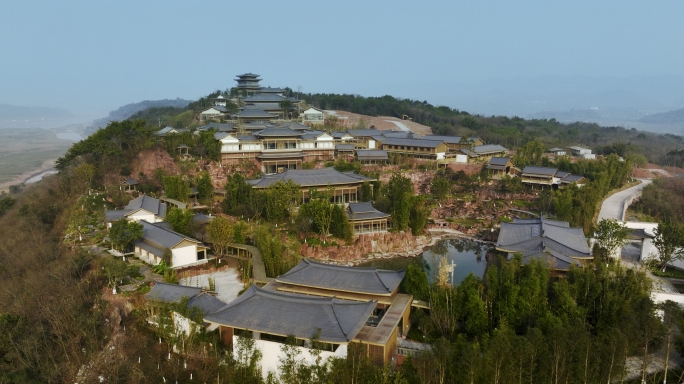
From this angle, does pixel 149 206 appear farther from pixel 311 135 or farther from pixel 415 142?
pixel 415 142

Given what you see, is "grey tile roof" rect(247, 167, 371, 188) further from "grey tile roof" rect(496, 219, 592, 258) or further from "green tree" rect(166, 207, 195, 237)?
"grey tile roof" rect(496, 219, 592, 258)

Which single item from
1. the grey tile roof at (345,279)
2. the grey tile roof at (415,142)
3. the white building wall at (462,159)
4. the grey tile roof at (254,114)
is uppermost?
the grey tile roof at (254,114)

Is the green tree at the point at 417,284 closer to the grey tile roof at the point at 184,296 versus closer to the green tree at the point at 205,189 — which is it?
the grey tile roof at the point at 184,296

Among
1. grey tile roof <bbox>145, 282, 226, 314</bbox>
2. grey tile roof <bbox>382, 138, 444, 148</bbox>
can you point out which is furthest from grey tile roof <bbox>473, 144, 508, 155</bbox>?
grey tile roof <bbox>145, 282, 226, 314</bbox>

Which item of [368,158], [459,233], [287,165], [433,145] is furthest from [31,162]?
[459,233]

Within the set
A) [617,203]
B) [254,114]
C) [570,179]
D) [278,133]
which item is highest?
[254,114]

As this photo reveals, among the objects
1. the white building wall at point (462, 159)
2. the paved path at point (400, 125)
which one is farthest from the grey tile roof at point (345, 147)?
the paved path at point (400, 125)

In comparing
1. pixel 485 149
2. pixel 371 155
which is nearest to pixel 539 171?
pixel 485 149
